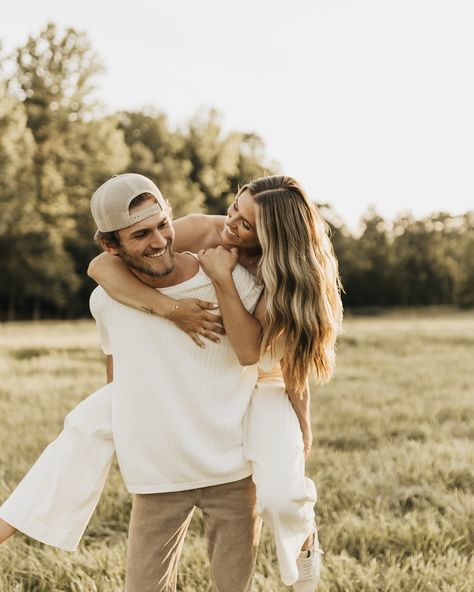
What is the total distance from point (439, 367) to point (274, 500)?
29.6 feet

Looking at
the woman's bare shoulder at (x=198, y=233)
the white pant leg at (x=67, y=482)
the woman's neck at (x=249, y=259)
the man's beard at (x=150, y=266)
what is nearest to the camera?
the man's beard at (x=150, y=266)

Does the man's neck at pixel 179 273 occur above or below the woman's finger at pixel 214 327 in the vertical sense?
above

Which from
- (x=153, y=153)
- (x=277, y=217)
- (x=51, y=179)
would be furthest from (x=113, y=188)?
(x=153, y=153)

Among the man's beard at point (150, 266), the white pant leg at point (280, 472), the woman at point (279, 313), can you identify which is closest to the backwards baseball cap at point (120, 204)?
the man's beard at point (150, 266)

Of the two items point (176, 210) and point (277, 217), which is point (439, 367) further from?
point (176, 210)

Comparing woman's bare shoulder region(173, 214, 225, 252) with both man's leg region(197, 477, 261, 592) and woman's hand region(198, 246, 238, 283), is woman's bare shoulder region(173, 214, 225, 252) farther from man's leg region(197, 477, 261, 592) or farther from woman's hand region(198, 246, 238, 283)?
man's leg region(197, 477, 261, 592)

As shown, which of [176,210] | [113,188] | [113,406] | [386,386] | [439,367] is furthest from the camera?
[176,210]

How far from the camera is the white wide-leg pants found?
2502 millimetres

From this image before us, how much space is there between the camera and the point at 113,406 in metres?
2.58

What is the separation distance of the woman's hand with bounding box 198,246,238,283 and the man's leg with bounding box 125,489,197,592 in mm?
799

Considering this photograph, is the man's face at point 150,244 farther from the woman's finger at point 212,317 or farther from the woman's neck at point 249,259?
the woman's neck at point 249,259

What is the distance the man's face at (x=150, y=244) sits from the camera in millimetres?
2422

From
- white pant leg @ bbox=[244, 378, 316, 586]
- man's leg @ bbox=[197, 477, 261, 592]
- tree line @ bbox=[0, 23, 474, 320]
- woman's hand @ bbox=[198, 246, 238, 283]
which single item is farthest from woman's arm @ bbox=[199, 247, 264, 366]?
tree line @ bbox=[0, 23, 474, 320]

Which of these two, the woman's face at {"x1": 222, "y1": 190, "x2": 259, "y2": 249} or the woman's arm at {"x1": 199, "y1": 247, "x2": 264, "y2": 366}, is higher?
the woman's face at {"x1": 222, "y1": 190, "x2": 259, "y2": 249}
